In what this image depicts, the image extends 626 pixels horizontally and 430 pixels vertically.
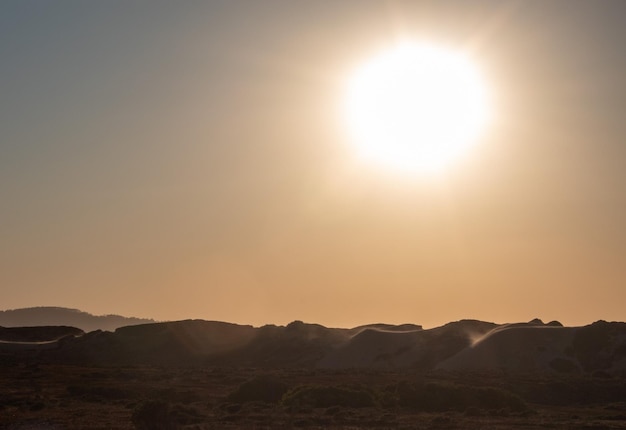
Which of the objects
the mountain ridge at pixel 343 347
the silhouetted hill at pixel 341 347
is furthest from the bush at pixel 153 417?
the silhouetted hill at pixel 341 347

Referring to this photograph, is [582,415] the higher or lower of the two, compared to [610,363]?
lower

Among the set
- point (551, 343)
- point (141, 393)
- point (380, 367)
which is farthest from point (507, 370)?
point (141, 393)

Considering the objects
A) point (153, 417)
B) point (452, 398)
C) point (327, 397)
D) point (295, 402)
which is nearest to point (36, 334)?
point (327, 397)

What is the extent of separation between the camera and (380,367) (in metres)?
98.9

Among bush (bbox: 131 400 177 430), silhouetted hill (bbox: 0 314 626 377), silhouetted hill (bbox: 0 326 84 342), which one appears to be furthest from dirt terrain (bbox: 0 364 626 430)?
silhouetted hill (bbox: 0 326 84 342)

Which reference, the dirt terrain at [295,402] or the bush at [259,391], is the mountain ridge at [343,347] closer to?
the dirt terrain at [295,402]

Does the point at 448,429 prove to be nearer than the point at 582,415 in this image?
Yes

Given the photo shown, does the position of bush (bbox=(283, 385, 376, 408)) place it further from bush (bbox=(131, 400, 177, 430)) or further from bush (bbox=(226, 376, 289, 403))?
bush (bbox=(131, 400, 177, 430))

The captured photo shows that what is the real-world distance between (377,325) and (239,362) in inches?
1468

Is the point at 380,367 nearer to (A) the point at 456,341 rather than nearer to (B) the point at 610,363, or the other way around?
(A) the point at 456,341

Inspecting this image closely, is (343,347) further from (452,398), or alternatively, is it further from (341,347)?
(452,398)

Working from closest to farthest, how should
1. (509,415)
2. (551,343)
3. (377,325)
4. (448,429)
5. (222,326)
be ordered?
(448,429) < (509,415) < (551,343) < (222,326) < (377,325)

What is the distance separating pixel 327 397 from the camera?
50906 mm

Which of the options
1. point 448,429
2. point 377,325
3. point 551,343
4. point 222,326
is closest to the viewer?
point 448,429
